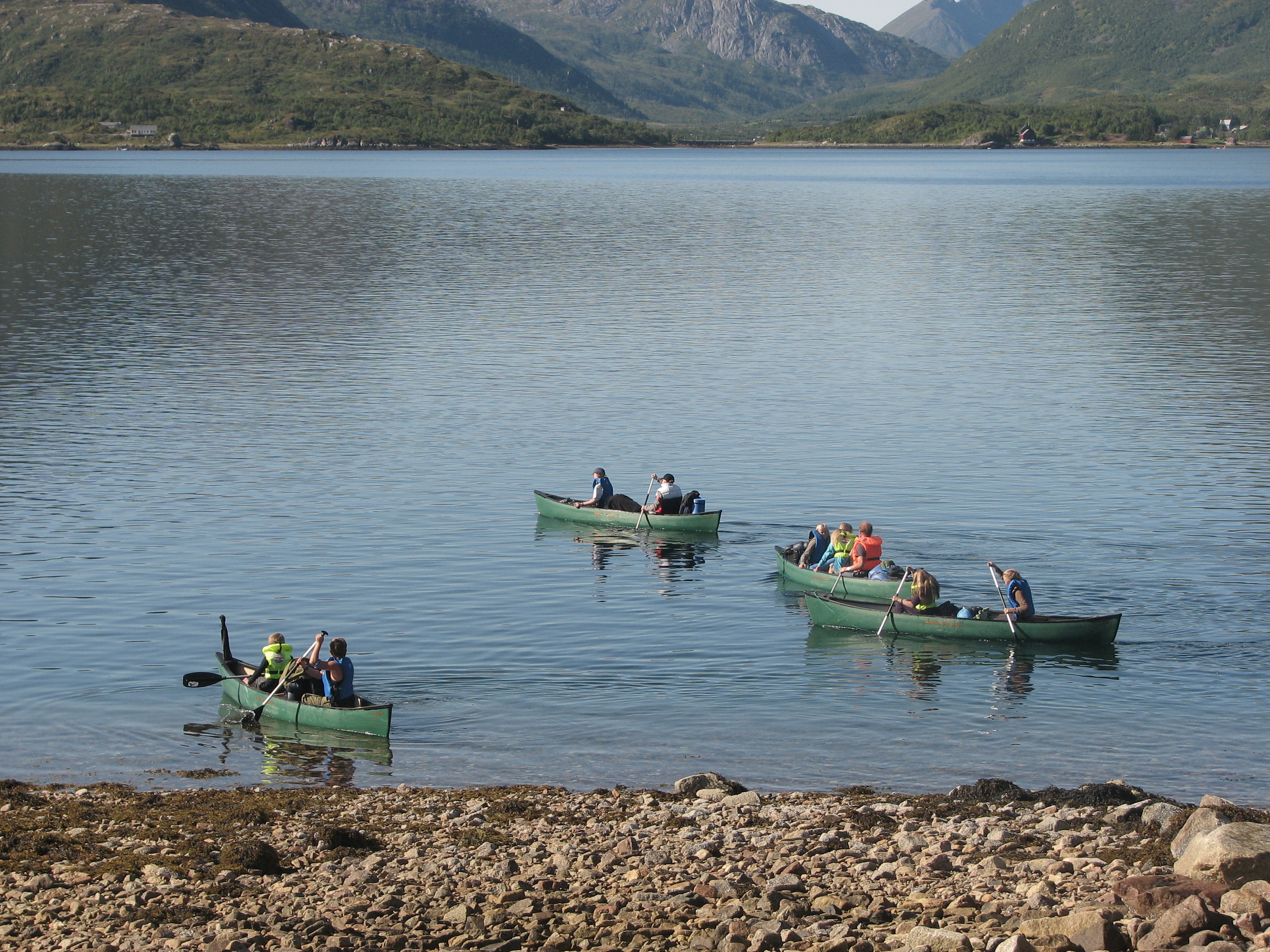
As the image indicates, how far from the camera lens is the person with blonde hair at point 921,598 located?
32875mm

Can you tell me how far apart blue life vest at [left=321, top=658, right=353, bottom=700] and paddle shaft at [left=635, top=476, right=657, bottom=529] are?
1592 centimetres

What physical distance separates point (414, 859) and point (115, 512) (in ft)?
88.9

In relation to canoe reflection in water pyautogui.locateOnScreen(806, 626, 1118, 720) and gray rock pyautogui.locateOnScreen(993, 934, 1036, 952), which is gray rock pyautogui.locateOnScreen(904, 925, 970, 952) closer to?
gray rock pyautogui.locateOnScreen(993, 934, 1036, 952)

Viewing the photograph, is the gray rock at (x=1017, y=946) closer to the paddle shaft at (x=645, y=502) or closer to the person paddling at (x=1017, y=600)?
the person paddling at (x=1017, y=600)

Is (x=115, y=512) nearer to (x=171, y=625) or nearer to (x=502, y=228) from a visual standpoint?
(x=171, y=625)

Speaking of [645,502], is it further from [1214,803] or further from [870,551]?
[1214,803]

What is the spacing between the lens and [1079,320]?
266ft

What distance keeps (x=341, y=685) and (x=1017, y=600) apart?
15.5m

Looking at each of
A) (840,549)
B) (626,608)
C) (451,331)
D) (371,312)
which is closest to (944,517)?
(840,549)

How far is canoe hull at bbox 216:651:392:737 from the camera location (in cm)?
2591

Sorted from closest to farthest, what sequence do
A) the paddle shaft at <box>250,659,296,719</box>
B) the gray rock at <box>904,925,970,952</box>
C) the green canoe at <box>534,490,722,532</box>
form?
1. the gray rock at <box>904,925,970,952</box>
2. the paddle shaft at <box>250,659,296,719</box>
3. the green canoe at <box>534,490,722,532</box>

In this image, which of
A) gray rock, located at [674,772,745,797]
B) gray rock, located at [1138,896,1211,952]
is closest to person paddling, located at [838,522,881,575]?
gray rock, located at [674,772,745,797]

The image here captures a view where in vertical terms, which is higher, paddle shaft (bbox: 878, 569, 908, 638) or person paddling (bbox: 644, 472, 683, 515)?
person paddling (bbox: 644, 472, 683, 515)

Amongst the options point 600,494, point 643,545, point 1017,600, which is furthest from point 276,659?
point 1017,600
